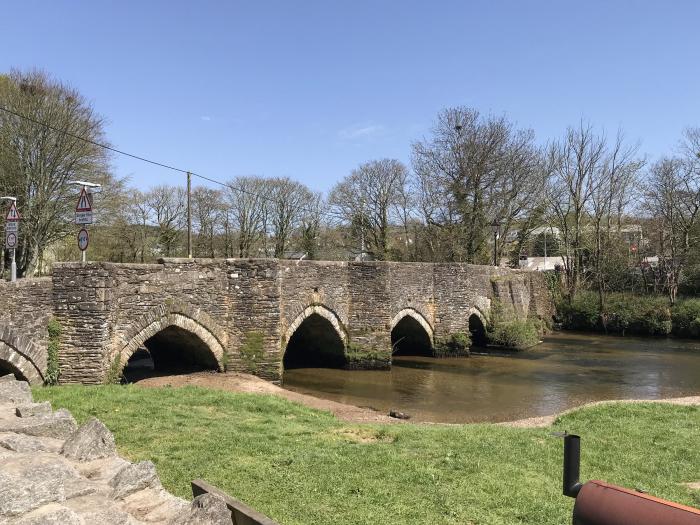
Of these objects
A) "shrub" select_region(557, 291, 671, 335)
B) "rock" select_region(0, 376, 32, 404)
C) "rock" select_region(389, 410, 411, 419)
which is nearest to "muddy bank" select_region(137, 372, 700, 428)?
→ "rock" select_region(389, 410, 411, 419)

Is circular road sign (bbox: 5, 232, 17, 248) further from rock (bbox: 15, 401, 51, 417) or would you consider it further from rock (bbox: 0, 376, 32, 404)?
rock (bbox: 15, 401, 51, 417)

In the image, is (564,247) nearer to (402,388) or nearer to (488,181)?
(488,181)

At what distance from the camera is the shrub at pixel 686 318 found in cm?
2805

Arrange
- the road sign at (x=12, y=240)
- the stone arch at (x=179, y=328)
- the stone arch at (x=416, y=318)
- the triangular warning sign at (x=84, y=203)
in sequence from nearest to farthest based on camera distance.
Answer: the triangular warning sign at (x=84, y=203), the road sign at (x=12, y=240), the stone arch at (x=179, y=328), the stone arch at (x=416, y=318)

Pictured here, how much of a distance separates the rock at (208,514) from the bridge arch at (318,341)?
12.7 metres

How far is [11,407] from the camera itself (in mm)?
5910

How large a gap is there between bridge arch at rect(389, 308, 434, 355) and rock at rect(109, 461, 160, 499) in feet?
55.1

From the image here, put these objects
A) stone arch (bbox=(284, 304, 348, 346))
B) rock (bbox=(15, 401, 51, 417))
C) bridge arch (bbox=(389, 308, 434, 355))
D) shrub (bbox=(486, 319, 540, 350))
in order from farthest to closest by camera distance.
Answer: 1. shrub (bbox=(486, 319, 540, 350))
2. bridge arch (bbox=(389, 308, 434, 355))
3. stone arch (bbox=(284, 304, 348, 346))
4. rock (bbox=(15, 401, 51, 417))

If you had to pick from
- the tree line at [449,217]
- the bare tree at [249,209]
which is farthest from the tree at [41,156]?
the bare tree at [249,209]

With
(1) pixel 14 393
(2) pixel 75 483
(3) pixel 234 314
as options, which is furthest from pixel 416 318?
(2) pixel 75 483

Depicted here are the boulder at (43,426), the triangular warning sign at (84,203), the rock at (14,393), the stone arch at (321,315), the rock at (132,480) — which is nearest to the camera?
the rock at (132,480)

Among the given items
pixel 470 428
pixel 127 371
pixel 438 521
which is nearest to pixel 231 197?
pixel 127 371

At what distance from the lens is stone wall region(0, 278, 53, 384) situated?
9.57 meters

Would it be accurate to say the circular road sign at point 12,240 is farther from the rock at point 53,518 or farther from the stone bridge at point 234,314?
the rock at point 53,518
